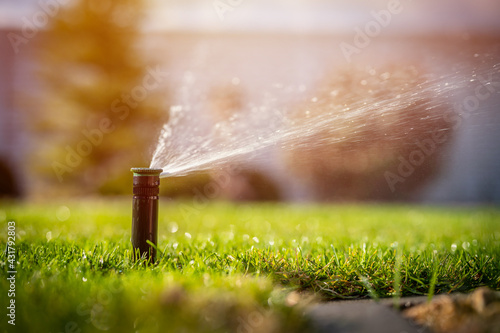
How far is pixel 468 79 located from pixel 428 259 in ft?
3.94

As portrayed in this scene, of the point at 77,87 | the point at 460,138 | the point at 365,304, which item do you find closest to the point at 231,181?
the point at 77,87

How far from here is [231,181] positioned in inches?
433

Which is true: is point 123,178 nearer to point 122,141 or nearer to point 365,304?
point 122,141

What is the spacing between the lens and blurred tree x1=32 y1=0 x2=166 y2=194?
12.9 m

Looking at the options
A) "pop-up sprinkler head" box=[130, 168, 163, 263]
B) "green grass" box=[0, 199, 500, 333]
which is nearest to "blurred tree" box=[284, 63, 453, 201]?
"green grass" box=[0, 199, 500, 333]

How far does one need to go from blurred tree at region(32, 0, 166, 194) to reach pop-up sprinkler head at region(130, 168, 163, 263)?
1032 cm

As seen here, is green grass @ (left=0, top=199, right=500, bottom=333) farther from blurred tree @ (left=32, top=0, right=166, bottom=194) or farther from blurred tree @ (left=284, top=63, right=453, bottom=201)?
blurred tree @ (left=32, top=0, right=166, bottom=194)

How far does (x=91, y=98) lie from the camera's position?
12969 mm

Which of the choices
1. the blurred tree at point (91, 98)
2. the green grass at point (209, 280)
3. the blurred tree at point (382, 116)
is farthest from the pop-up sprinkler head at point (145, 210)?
the blurred tree at point (91, 98)

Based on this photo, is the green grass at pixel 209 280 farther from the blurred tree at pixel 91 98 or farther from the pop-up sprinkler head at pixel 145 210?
the blurred tree at pixel 91 98

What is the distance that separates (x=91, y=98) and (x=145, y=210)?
11.4 metres

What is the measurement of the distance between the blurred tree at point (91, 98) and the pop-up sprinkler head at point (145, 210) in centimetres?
1032

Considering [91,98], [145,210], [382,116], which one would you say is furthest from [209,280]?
[91,98]

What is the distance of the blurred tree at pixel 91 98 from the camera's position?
12922 millimetres
